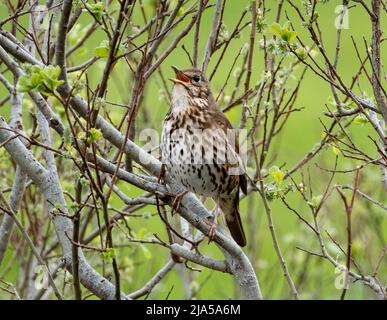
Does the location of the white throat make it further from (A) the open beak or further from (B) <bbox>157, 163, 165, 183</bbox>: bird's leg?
(B) <bbox>157, 163, 165, 183</bbox>: bird's leg

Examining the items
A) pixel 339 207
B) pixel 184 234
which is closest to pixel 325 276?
pixel 339 207

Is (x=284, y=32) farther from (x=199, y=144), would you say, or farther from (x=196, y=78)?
(x=196, y=78)

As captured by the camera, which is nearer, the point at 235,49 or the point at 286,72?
the point at 286,72

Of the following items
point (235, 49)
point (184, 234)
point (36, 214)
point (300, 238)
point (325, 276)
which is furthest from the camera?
point (235, 49)

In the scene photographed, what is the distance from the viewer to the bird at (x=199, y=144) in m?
5.42

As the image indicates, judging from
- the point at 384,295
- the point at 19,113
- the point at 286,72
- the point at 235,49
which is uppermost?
the point at 235,49

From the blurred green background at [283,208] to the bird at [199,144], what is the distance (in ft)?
1.26

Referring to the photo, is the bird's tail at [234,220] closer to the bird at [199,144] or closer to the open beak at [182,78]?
the bird at [199,144]

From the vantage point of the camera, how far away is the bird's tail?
6.14 metres

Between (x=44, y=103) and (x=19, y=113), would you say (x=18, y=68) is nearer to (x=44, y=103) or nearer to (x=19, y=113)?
(x=44, y=103)

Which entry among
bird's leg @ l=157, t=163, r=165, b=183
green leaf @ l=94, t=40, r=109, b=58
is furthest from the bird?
green leaf @ l=94, t=40, r=109, b=58

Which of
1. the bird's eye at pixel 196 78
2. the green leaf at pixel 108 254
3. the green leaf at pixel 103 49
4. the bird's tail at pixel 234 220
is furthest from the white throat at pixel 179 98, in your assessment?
the green leaf at pixel 108 254

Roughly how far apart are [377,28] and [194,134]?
1.98 meters

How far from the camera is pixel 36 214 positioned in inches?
254
